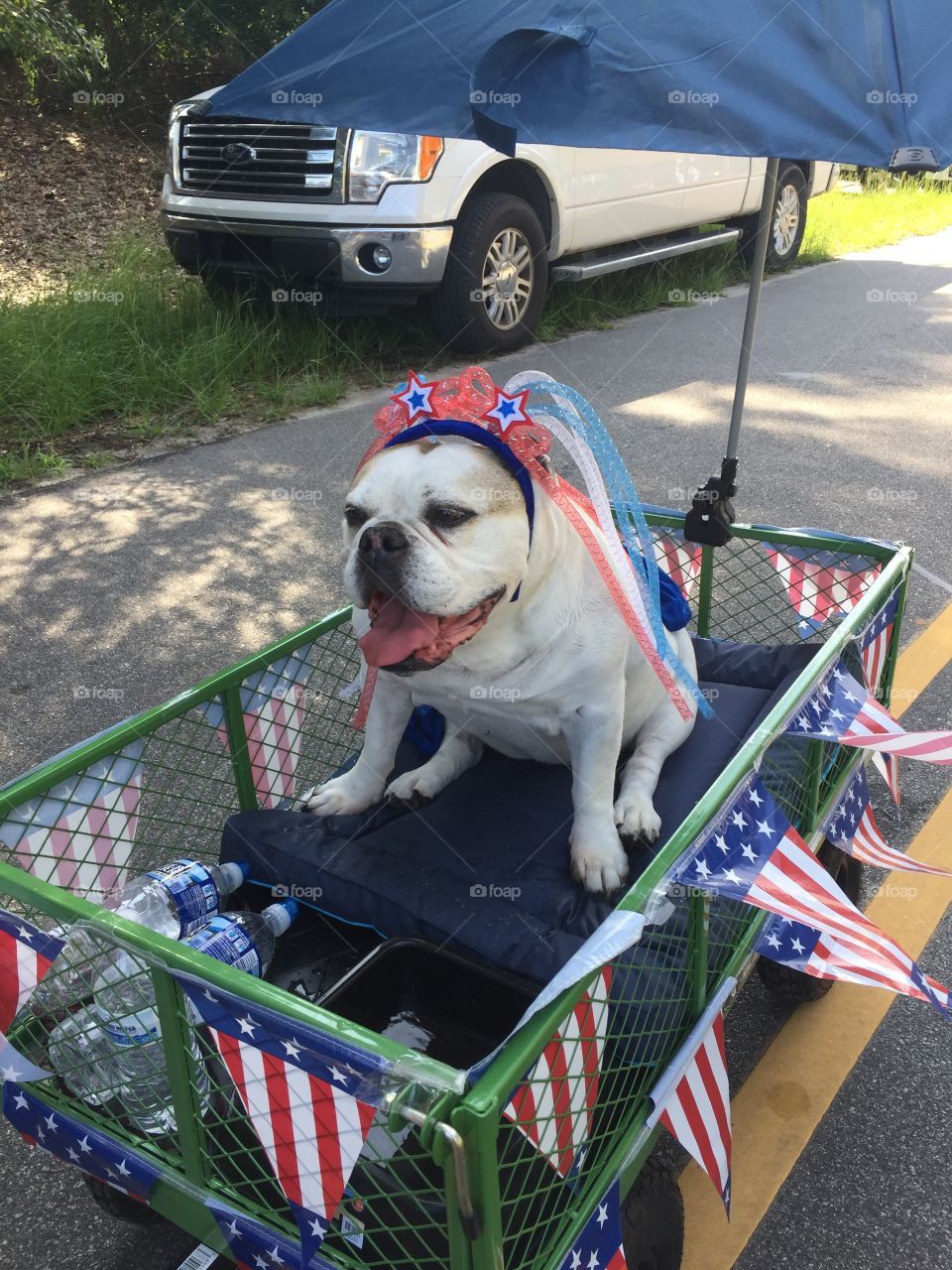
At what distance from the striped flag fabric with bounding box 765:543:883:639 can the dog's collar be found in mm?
1325

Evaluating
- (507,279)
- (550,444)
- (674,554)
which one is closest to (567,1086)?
(550,444)

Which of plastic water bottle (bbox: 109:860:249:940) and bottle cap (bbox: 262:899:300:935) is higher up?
plastic water bottle (bbox: 109:860:249:940)

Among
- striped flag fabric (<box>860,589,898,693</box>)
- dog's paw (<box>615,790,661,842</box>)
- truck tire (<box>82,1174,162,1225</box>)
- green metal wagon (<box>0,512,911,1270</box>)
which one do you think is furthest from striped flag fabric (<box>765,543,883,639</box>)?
truck tire (<box>82,1174,162,1225</box>)

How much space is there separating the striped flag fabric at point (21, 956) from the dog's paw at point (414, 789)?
981mm

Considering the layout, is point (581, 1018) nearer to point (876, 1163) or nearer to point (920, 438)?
point (876, 1163)

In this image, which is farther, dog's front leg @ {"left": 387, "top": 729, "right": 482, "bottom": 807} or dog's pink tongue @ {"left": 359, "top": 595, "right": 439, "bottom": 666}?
dog's front leg @ {"left": 387, "top": 729, "right": 482, "bottom": 807}

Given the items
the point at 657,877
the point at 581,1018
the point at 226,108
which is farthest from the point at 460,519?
the point at 226,108

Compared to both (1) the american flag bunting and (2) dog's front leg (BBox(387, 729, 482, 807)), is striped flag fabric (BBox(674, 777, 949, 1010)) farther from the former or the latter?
(2) dog's front leg (BBox(387, 729, 482, 807))

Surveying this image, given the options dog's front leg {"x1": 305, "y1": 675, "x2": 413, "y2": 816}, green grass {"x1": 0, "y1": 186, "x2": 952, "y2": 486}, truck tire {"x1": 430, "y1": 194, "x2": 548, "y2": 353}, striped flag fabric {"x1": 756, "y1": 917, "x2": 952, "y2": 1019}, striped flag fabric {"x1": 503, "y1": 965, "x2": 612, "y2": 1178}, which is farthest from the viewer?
Result: truck tire {"x1": 430, "y1": 194, "x2": 548, "y2": 353}

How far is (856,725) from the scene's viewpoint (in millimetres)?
2229

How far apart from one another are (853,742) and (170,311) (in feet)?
19.7

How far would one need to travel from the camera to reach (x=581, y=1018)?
1.53m

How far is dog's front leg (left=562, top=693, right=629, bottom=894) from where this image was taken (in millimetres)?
2166

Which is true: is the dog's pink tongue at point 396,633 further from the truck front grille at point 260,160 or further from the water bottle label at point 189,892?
the truck front grille at point 260,160
